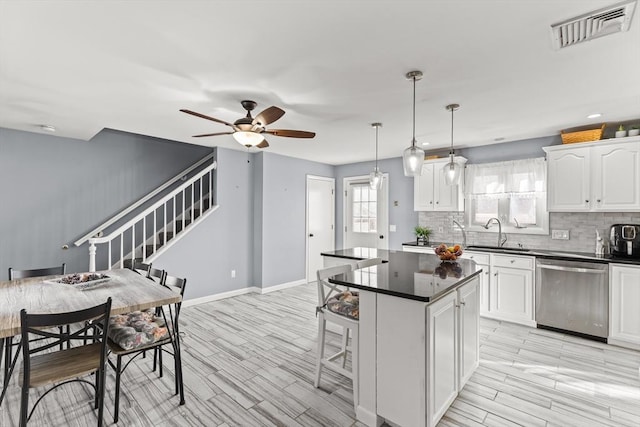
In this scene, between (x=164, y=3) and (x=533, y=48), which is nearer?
(x=164, y=3)

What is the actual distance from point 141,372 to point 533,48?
3.96 m

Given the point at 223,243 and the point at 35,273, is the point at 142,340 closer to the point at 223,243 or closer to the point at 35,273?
the point at 35,273

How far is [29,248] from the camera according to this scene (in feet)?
13.9

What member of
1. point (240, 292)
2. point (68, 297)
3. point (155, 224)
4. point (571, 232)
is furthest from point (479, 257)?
point (155, 224)

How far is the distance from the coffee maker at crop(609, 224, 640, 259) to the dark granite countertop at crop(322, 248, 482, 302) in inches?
80.1

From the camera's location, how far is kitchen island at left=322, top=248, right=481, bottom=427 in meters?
1.87

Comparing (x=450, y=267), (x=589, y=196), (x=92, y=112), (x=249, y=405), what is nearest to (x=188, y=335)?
(x=249, y=405)

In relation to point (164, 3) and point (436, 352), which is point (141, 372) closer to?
point (436, 352)

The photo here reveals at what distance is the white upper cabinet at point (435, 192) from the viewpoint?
484 centimetres

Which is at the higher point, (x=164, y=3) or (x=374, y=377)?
(x=164, y=3)

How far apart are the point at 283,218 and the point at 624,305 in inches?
185

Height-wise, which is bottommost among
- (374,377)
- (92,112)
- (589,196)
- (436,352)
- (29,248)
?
(374,377)

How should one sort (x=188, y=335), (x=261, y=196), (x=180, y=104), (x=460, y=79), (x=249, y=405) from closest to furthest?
(x=249, y=405) → (x=460, y=79) → (x=180, y=104) → (x=188, y=335) → (x=261, y=196)

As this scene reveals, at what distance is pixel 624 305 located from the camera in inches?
129
